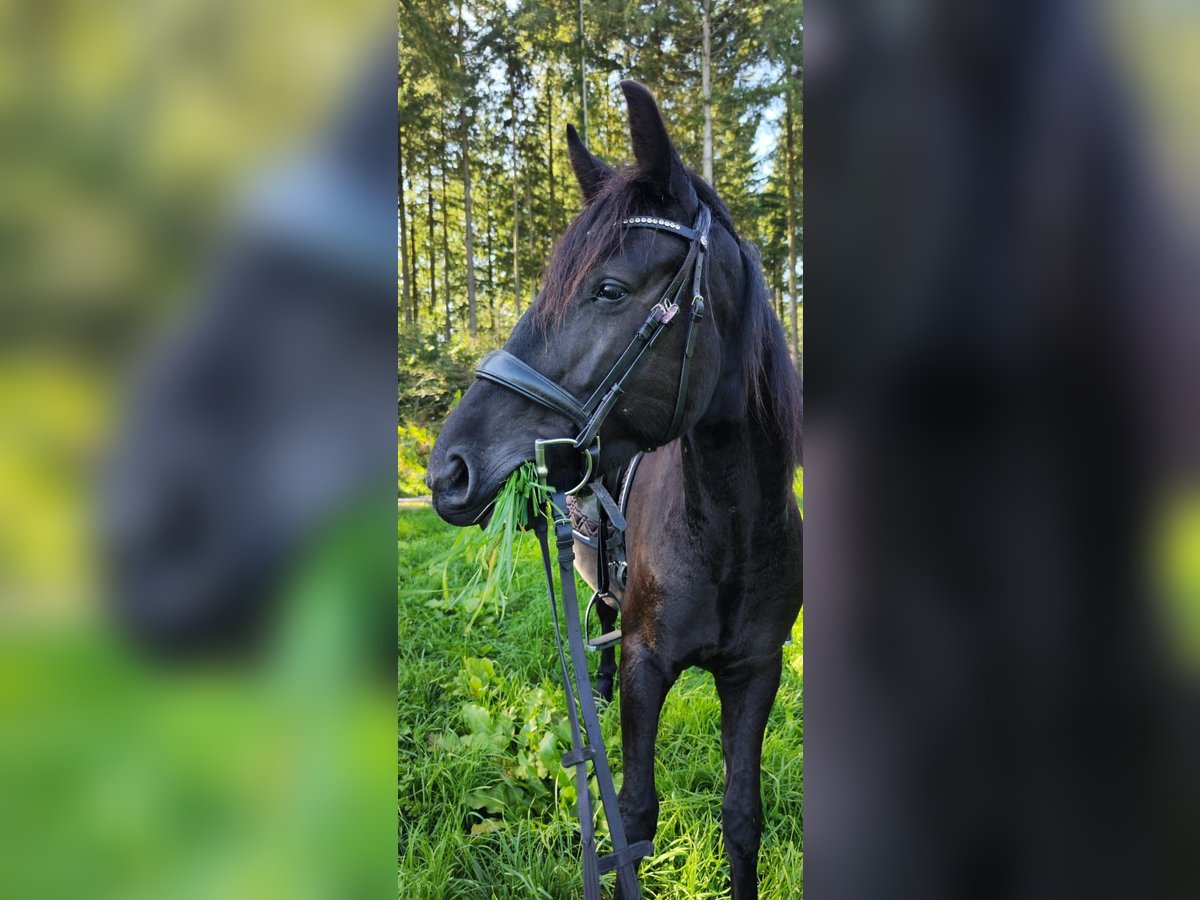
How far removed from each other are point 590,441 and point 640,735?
0.85 m

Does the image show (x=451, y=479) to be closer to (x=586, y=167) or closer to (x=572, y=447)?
(x=572, y=447)

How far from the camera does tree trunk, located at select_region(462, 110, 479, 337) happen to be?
5.41 feet

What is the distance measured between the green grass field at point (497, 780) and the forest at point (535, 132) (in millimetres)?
519

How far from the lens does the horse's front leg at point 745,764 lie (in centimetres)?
163

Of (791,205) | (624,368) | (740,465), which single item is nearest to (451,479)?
(624,368)

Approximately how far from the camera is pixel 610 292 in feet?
4.52

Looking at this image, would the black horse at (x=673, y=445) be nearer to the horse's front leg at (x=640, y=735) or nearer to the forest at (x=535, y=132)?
the horse's front leg at (x=640, y=735)
